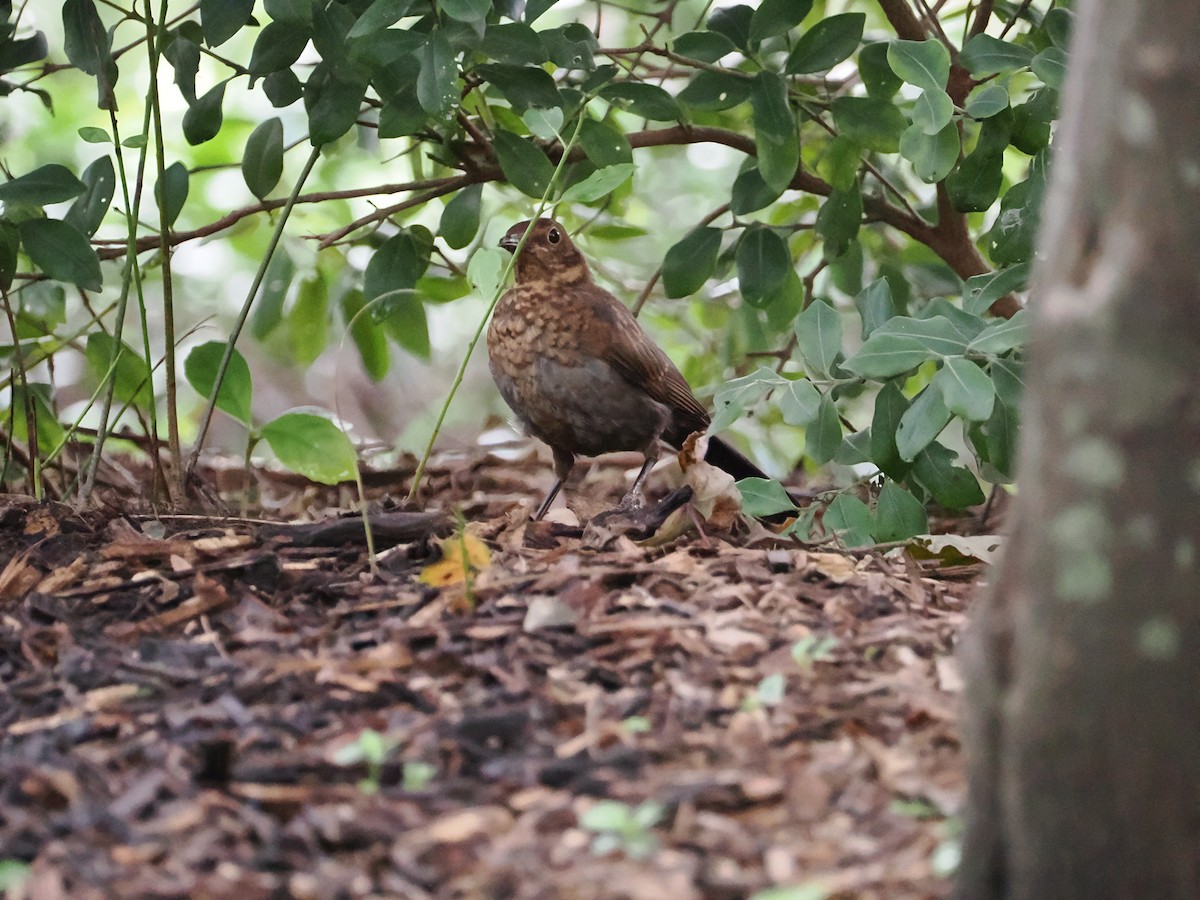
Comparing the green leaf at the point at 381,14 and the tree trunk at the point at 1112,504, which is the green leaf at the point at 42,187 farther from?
the tree trunk at the point at 1112,504

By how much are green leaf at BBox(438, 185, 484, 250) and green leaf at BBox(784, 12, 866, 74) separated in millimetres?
1092

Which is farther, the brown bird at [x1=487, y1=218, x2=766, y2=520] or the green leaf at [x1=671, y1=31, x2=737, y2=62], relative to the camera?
the brown bird at [x1=487, y1=218, x2=766, y2=520]

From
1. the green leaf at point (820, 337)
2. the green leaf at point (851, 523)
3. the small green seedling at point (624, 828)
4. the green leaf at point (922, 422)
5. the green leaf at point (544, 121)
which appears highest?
the green leaf at point (544, 121)

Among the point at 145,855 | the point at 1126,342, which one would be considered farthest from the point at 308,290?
the point at 1126,342

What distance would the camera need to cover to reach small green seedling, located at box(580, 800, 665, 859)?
159cm

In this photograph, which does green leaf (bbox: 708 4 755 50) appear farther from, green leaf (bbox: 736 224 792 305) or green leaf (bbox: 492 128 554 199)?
green leaf (bbox: 736 224 792 305)

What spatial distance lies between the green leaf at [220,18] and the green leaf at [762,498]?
1684mm

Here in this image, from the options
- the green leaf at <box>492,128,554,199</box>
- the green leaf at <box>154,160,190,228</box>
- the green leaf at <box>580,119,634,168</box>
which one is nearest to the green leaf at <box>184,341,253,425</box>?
the green leaf at <box>154,160,190,228</box>

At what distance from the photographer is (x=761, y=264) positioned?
3910mm

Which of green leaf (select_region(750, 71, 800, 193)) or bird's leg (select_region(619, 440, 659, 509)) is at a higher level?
green leaf (select_region(750, 71, 800, 193))

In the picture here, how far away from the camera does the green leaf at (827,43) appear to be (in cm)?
326

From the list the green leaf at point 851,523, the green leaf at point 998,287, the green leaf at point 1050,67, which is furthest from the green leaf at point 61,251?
the green leaf at point 1050,67

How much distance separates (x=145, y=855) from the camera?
5.29 ft

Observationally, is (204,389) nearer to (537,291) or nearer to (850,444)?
(537,291)
